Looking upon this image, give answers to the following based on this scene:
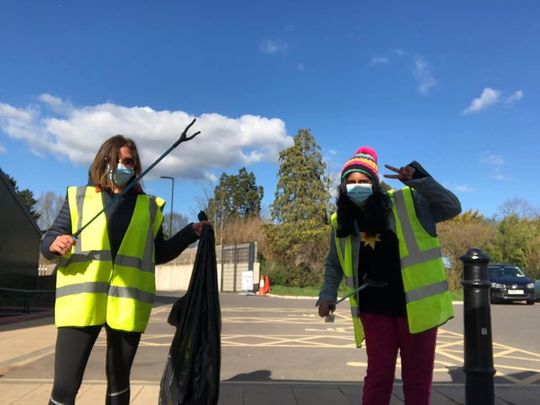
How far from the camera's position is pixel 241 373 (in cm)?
604

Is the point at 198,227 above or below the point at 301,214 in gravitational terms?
below

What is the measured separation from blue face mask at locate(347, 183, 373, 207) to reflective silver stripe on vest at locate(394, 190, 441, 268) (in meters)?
0.20

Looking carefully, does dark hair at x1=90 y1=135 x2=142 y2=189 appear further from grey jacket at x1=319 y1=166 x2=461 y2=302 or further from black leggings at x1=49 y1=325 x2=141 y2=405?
grey jacket at x1=319 y1=166 x2=461 y2=302

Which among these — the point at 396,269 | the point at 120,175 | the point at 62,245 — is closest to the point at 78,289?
the point at 62,245

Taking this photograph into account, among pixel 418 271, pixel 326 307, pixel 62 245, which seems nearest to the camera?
pixel 62 245

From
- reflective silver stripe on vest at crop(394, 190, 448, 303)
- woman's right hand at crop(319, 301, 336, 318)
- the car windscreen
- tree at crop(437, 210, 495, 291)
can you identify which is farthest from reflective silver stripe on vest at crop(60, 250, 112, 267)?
tree at crop(437, 210, 495, 291)

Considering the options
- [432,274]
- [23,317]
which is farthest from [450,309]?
[23,317]

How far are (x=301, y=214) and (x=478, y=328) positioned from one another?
105ft

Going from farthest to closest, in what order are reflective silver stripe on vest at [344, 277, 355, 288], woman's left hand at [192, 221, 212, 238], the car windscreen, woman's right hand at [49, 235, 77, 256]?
the car windscreen
woman's left hand at [192, 221, 212, 238]
reflective silver stripe on vest at [344, 277, 355, 288]
woman's right hand at [49, 235, 77, 256]

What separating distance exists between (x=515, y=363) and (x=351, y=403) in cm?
360

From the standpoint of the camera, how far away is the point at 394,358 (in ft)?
9.63

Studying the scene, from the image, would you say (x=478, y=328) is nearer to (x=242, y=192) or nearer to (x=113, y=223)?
(x=113, y=223)

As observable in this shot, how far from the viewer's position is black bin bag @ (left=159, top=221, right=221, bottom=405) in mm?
2926

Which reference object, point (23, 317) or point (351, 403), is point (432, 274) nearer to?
point (351, 403)
